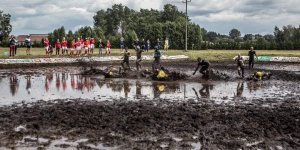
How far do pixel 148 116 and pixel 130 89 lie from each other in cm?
915

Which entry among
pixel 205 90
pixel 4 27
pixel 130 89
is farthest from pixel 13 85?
pixel 4 27

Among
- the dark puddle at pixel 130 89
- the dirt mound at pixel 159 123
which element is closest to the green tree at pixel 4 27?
the dark puddle at pixel 130 89

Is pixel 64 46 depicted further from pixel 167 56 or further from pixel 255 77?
pixel 255 77

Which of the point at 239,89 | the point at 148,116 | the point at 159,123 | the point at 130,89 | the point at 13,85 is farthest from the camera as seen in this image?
the point at 13,85

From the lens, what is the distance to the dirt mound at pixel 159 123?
44.4 feet

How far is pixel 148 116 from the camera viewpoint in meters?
17.2

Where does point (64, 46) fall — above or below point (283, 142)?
above

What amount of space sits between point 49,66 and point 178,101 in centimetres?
2633

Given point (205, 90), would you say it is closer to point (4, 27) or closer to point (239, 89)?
point (239, 89)

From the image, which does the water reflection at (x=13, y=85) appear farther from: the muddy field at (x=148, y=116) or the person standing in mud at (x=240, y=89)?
the person standing in mud at (x=240, y=89)

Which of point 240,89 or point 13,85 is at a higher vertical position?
point 13,85

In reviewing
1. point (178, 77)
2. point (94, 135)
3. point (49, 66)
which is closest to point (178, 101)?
point (94, 135)

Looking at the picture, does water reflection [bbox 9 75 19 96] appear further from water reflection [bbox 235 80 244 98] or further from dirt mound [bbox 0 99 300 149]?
water reflection [bbox 235 80 244 98]

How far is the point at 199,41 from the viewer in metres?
90.2
